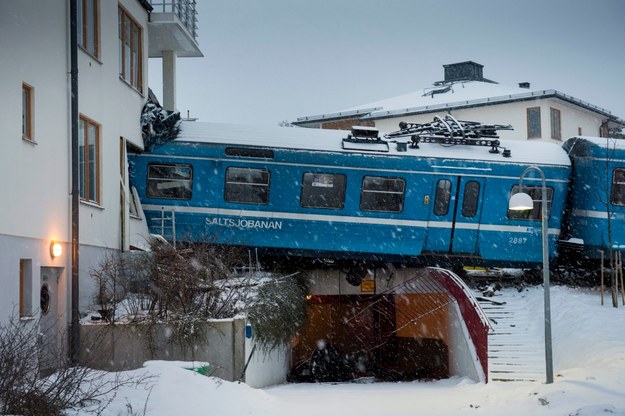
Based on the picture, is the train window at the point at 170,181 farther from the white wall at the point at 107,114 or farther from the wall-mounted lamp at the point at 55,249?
the wall-mounted lamp at the point at 55,249

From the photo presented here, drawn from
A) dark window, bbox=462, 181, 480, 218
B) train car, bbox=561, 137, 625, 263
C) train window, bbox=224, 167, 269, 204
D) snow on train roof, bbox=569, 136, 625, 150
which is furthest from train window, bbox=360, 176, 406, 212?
snow on train roof, bbox=569, 136, 625, 150

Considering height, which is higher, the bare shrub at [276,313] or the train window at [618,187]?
the train window at [618,187]

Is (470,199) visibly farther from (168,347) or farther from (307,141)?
(168,347)

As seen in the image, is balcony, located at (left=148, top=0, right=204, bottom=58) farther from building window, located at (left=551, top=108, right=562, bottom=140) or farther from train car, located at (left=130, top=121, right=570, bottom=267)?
building window, located at (left=551, top=108, right=562, bottom=140)

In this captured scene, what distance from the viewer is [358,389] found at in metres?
20.0

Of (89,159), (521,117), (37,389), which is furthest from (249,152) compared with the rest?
(521,117)

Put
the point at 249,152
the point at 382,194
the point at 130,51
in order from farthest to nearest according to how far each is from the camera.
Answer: the point at 382,194 < the point at 249,152 < the point at 130,51

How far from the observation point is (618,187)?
2414cm

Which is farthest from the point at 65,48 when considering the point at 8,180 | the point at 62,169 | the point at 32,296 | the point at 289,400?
the point at 289,400

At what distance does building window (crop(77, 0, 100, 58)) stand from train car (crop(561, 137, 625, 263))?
12.8 meters

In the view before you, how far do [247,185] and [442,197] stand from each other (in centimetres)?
489

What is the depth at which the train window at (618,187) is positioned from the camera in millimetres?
23969

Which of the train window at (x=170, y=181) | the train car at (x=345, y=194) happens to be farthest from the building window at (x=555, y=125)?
the train window at (x=170, y=181)

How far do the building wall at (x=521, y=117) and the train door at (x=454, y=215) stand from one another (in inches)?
701
